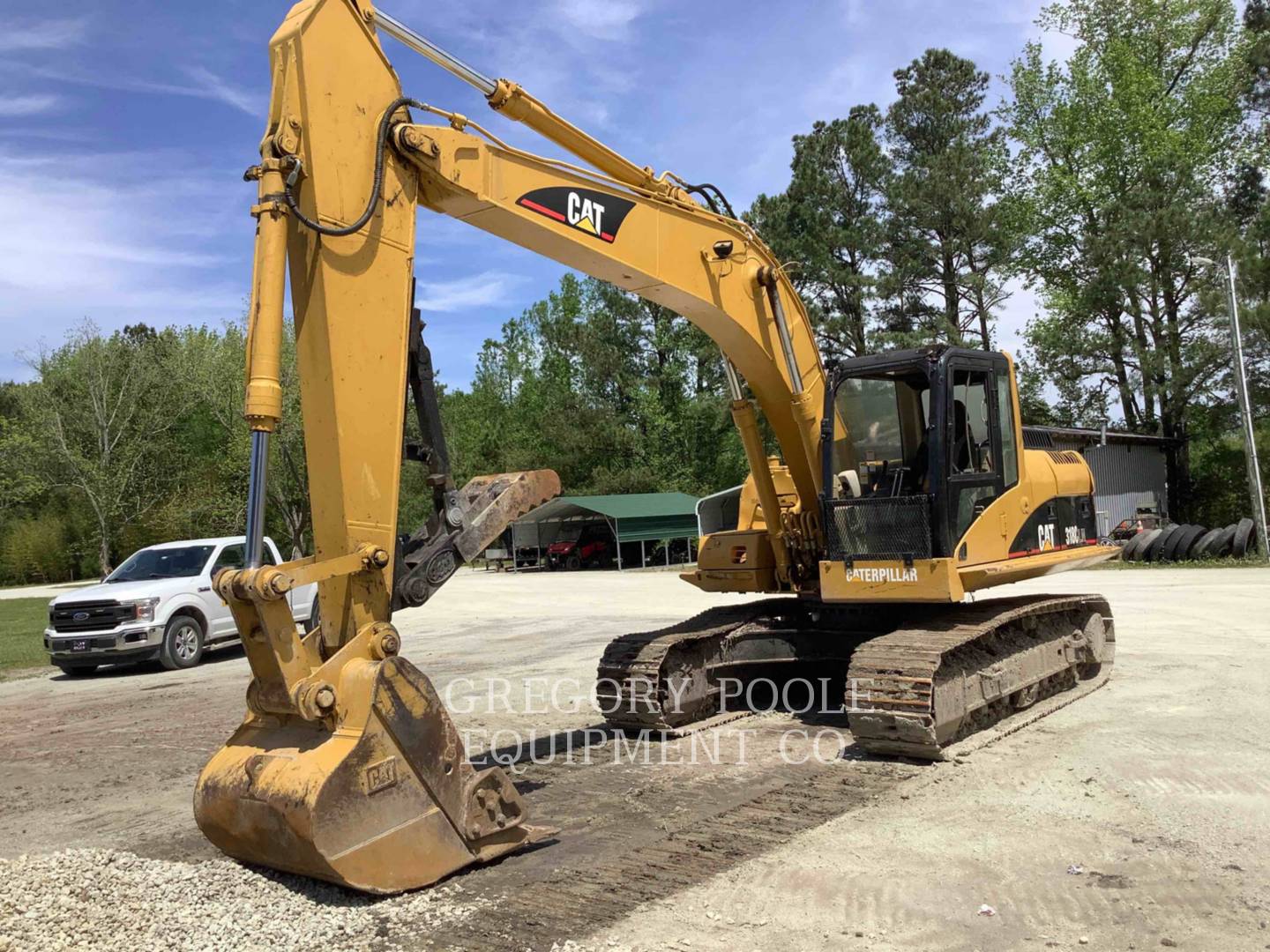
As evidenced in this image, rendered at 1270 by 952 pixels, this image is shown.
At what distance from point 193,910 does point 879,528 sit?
5.19m

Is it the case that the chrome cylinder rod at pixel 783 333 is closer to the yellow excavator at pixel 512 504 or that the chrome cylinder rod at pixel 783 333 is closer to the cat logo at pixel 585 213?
the yellow excavator at pixel 512 504

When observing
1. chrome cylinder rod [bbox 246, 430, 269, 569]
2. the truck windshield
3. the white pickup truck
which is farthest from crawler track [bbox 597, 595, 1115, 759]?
the truck windshield

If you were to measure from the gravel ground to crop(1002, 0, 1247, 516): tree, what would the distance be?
33.0 meters

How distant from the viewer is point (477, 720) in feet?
30.3

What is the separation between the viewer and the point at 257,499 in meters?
4.68

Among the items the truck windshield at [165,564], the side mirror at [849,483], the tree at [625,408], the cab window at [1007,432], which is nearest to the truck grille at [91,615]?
the truck windshield at [165,564]

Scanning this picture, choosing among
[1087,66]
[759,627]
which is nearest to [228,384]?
[1087,66]

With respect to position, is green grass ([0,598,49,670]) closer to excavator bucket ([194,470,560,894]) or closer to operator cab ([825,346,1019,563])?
excavator bucket ([194,470,560,894])

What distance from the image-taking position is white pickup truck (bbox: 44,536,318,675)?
14656 mm

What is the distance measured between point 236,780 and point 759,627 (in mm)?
5074

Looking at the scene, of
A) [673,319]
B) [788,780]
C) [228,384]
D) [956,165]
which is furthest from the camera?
[673,319]

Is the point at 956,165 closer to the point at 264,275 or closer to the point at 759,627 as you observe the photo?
the point at 759,627

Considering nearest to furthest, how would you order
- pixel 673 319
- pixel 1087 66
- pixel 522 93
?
pixel 522 93, pixel 1087 66, pixel 673 319

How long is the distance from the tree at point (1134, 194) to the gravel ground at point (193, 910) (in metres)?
33.0
